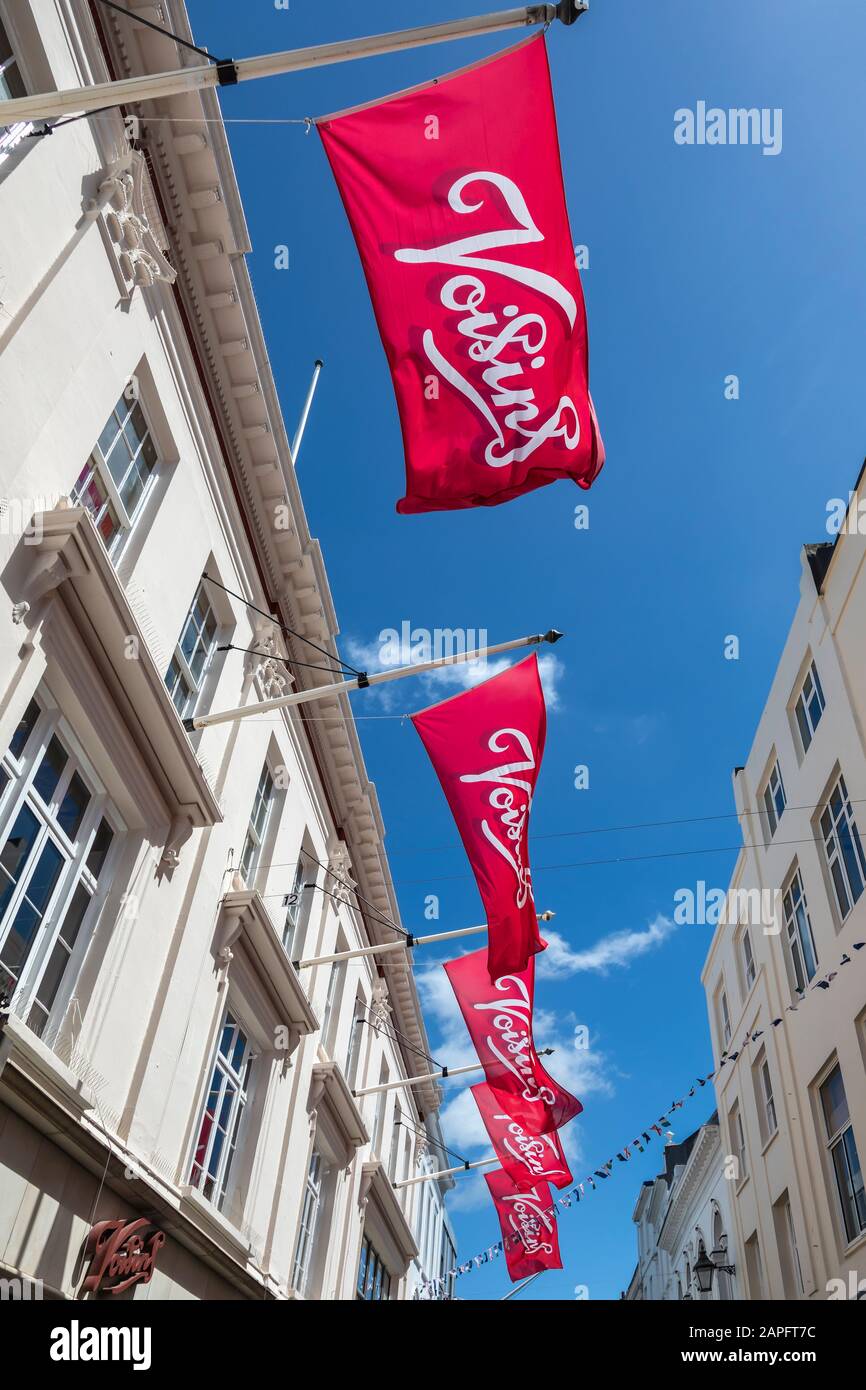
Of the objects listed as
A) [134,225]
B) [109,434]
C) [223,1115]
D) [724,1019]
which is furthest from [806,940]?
[134,225]

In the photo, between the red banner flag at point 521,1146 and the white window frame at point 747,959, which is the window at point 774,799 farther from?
the red banner flag at point 521,1146

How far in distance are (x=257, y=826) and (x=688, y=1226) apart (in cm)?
3094

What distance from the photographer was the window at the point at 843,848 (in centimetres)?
1648

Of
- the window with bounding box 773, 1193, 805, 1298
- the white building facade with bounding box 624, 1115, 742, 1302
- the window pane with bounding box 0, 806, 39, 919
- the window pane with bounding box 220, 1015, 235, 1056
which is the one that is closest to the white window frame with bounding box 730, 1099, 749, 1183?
the white building facade with bounding box 624, 1115, 742, 1302

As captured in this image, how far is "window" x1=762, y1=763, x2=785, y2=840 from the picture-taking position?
21828 mm

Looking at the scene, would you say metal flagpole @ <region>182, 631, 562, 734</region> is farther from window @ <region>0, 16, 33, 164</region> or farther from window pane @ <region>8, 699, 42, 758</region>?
window @ <region>0, 16, 33, 164</region>

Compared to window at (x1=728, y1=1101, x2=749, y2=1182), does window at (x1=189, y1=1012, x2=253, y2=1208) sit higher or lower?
lower

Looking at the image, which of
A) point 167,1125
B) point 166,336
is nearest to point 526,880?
point 167,1125

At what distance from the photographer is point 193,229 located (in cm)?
1223

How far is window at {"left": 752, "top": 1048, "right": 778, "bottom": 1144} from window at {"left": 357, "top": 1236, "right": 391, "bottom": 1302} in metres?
9.55

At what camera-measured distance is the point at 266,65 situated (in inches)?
232
